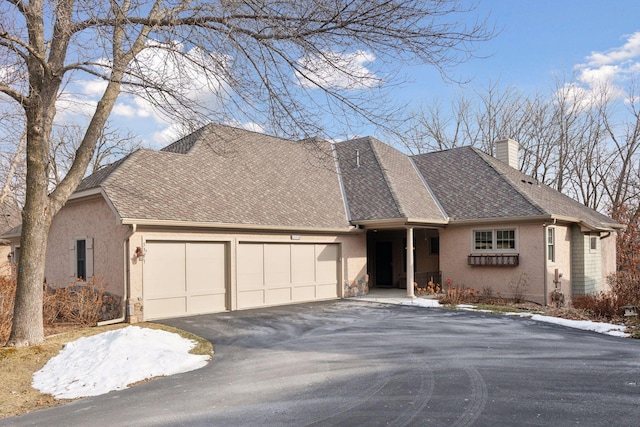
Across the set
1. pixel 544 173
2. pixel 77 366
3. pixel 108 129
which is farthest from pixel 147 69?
pixel 544 173

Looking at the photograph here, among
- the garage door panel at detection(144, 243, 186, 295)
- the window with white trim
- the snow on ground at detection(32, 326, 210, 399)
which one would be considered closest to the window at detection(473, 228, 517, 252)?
the window with white trim

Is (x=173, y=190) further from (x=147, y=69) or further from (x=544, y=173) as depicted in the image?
(x=544, y=173)

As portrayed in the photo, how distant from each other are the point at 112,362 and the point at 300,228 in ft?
25.3

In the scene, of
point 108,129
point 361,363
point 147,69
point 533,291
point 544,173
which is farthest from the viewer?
point 544,173

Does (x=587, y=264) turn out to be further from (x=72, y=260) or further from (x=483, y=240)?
(x=72, y=260)

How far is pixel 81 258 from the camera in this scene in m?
13.5

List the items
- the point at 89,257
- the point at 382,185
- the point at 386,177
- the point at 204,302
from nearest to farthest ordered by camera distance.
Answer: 1. the point at 204,302
2. the point at 89,257
3. the point at 382,185
4. the point at 386,177

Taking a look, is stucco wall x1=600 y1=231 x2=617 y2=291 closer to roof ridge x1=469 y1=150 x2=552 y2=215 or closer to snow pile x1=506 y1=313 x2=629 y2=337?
roof ridge x1=469 y1=150 x2=552 y2=215

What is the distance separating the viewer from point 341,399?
18.5 ft

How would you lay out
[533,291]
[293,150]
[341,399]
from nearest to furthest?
[341,399]
[533,291]
[293,150]

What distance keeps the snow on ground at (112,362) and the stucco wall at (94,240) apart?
281 centimetres

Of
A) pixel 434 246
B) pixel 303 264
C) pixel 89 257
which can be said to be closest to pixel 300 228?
pixel 303 264

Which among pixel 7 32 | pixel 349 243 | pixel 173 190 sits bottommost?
pixel 349 243

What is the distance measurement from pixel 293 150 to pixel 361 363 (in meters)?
13.3
